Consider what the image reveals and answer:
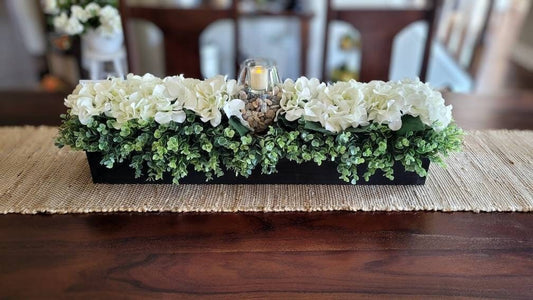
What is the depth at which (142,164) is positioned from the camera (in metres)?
0.80

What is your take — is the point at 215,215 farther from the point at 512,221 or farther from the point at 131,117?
the point at 512,221

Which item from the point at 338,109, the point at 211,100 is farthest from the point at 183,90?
the point at 338,109

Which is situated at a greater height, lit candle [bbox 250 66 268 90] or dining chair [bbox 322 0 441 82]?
lit candle [bbox 250 66 268 90]

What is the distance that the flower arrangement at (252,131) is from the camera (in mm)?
754

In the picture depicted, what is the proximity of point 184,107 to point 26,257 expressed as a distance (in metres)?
0.37

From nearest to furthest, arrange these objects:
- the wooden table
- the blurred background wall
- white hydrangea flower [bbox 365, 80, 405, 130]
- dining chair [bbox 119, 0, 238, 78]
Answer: the wooden table → white hydrangea flower [bbox 365, 80, 405, 130] → dining chair [bbox 119, 0, 238, 78] → the blurred background wall

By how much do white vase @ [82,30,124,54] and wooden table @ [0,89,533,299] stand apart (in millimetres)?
724

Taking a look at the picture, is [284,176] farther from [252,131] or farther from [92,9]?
[92,9]

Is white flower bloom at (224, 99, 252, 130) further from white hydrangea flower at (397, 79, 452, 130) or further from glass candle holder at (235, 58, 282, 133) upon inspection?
white hydrangea flower at (397, 79, 452, 130)

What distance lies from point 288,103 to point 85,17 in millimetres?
812

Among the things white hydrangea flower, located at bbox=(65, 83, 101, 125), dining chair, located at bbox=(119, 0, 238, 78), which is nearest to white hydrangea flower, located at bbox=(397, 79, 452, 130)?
white hydrangea flower, located at bbox=(65, 83, 101, 125)

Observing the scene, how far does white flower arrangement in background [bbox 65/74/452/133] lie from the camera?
2.47 feet

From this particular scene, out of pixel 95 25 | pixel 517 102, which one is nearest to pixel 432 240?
pixel 517 102

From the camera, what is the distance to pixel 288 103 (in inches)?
30.5
